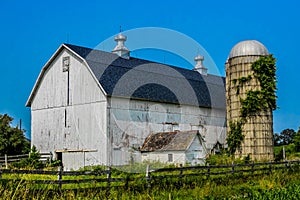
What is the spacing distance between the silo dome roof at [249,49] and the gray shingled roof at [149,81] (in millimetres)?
4569

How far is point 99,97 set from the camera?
24.0 meters

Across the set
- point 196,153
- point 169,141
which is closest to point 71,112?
point 169,141

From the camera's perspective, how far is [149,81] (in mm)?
27250

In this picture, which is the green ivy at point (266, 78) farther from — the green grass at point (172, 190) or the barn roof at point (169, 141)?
the green grass at point (172, 190)

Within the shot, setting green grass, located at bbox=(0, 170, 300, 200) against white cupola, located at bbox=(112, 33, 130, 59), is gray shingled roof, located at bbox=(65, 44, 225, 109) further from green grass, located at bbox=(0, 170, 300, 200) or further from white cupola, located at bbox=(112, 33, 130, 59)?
green grass, located at bbox=(0, 170, 300, 200)

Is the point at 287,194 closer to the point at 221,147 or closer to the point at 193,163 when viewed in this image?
the point at 193,163

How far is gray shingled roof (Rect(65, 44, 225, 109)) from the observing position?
24.7 meters

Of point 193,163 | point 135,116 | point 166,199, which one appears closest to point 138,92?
point 135,116

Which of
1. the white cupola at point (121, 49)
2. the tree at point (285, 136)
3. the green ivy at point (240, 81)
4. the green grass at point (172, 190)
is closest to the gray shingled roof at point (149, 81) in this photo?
the white cupola at point (121, 49)

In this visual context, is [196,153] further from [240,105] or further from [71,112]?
[71,112]

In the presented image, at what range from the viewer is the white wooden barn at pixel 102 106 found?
2398 centimetres

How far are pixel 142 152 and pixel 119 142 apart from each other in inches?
74.3

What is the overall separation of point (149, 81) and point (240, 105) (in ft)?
19.5

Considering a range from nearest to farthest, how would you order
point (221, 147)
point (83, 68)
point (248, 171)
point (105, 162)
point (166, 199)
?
point (166, 199)
point (248, 171)
point (105, 162)
point (83, 68)
point (221, 147)
